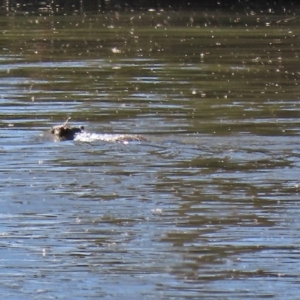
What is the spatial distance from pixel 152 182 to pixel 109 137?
69.1 inches

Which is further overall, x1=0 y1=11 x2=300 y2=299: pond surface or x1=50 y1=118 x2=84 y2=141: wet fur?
x1=50 y1=118 x2=84 y2=141: wet fur

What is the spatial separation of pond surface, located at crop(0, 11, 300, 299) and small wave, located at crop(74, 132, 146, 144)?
0.05 m

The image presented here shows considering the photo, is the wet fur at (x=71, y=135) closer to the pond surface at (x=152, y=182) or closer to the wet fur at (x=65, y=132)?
the wet fur at (x=65, y=132)

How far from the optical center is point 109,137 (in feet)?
33.8

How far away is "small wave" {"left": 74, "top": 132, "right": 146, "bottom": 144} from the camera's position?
399 inches

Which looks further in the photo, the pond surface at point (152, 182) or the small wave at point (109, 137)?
the small wave at point (109, 137)

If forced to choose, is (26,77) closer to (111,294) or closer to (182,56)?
(182,56)

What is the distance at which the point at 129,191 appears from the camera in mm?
8383

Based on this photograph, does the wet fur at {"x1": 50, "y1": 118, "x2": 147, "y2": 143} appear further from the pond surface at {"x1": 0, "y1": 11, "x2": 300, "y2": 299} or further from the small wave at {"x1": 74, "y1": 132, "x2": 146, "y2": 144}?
the pond surface at {"x1": 0, "y1": 11, "x2": 300, "y2": 299}

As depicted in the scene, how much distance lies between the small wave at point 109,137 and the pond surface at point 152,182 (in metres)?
0.05

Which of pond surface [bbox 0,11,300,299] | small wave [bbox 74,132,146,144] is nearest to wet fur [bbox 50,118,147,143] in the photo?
small wave [bbox 74,132,146,144]

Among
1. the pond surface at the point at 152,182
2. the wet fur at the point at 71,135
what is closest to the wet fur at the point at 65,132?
the wet fur at the point at 71,135

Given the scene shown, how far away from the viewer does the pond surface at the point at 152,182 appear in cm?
644

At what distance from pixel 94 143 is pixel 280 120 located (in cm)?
228
